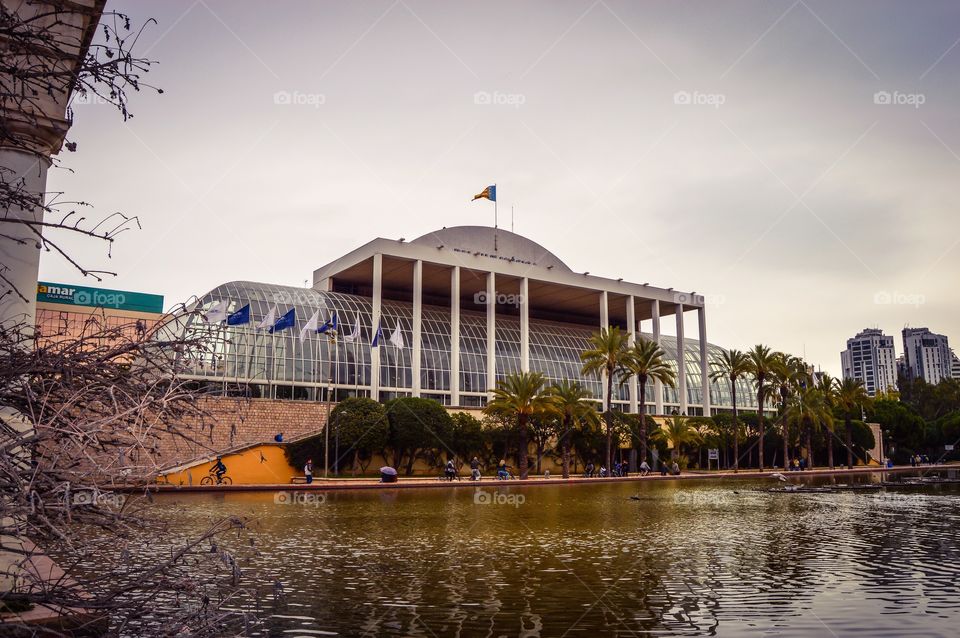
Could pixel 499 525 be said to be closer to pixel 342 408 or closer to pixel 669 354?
pixel 342 408

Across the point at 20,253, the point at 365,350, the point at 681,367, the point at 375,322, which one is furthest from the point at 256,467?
the point at 681,367

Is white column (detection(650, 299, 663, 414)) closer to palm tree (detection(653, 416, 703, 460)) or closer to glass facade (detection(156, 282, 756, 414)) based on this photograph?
glass facade (detection(156, 282, 756, 414))

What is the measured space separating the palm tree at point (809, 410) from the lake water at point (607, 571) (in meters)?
45.2

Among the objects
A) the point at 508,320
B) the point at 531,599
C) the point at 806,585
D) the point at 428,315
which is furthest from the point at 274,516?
the point at 508,320

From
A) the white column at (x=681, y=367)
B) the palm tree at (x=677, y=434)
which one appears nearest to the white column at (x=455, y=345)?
the palm tree at (x=677, y=434)

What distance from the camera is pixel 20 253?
24.8ft

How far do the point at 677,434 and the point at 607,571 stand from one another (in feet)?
178

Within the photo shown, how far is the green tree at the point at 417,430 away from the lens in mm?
51594

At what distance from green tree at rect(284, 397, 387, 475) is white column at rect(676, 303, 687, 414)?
39475 mm

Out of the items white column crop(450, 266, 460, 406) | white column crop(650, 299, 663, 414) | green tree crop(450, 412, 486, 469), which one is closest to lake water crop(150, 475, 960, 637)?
green tree crop(450, 412, 486, 469)

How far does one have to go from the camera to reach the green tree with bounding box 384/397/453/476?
51.6m

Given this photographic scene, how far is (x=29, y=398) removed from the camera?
171 inches

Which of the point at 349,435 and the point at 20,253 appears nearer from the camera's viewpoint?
the point at 20,253

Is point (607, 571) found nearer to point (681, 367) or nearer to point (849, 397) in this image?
point (849, 397)
